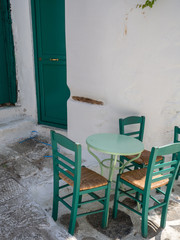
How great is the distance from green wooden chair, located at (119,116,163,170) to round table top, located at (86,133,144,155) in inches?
13.4

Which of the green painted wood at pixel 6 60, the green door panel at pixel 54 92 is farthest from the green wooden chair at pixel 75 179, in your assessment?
the green painted wood at pixel 6 60

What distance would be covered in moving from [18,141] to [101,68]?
2.40 m

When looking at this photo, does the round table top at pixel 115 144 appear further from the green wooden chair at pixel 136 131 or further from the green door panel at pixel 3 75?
the green door panel at pixel 3 75

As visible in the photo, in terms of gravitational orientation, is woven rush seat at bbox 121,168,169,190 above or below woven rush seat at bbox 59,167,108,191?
below

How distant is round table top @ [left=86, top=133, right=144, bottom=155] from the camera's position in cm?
242

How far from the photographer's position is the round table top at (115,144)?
2420 millimetres

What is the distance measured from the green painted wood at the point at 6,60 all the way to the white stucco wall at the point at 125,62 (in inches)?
70.0

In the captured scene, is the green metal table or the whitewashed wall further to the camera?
the whitewashed wall

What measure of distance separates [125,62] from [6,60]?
2.94 meters

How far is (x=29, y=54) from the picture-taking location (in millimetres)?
4766

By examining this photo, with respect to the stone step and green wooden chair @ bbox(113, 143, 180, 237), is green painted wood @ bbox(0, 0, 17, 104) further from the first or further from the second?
green wooden chair @ bbox(113, 143, 180, 237)

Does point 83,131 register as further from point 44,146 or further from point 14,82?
point 14,82

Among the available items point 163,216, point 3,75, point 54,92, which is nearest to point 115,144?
point 163,216

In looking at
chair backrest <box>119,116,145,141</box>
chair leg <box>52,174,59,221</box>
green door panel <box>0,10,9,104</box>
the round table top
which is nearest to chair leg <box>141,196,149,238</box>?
the round table top
